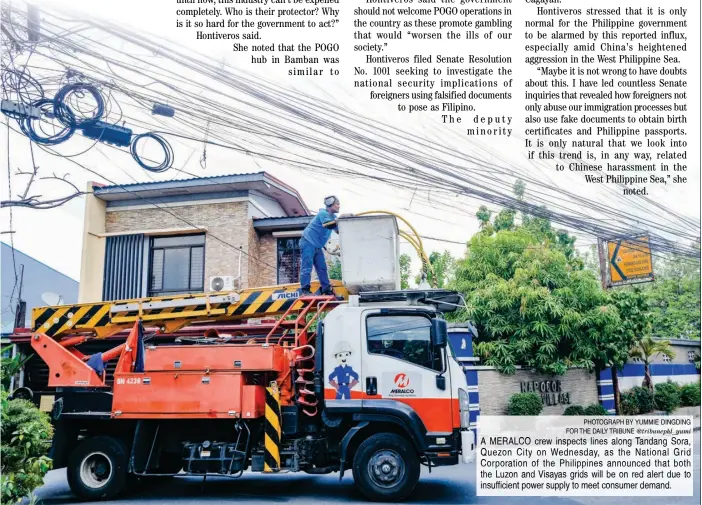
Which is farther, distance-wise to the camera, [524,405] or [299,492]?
[524,405]

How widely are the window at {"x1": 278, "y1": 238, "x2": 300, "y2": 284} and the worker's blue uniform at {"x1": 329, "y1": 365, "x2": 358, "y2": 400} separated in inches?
234

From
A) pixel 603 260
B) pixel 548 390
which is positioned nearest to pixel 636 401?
pixel 548 390

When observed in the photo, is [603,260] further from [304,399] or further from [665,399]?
[304,399]

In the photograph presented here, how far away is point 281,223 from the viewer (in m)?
11.5

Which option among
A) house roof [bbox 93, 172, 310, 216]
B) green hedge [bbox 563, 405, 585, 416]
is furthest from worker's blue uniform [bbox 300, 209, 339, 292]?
green hedge [bbox 563, 405, 585, 416]

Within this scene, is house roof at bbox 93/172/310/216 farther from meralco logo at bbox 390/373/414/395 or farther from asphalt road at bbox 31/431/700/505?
meralco logo at bbox 390/373/414/395

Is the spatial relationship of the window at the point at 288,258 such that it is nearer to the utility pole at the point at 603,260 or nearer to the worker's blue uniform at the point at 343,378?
the utility pole at the point at 603,260

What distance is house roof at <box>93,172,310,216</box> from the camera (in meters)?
11.2

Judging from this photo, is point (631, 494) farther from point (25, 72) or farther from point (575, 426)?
point (25, 72)

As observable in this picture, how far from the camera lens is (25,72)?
7.00m

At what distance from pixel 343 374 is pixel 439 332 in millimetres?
1053

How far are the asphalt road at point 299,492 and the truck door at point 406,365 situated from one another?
0.91m

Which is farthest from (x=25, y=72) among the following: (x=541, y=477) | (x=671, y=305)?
(x=671, y=305)

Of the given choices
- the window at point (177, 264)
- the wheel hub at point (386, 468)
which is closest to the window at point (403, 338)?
the wheel hub at point (386, 468)
